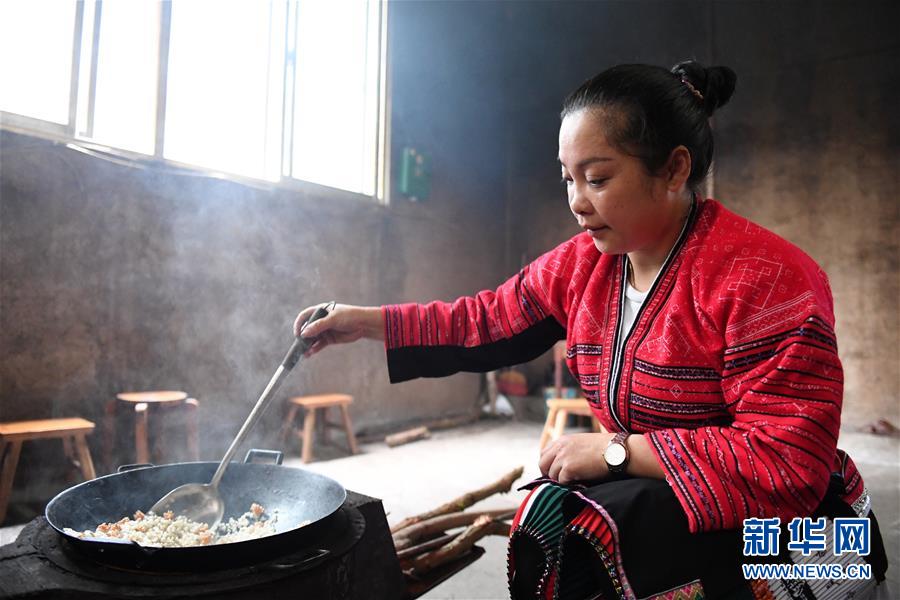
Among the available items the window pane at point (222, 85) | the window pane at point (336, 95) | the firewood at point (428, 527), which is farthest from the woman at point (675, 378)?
the window pane at point (336, 95)

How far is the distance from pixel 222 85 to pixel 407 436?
333 cm

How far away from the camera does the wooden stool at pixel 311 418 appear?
4.58m

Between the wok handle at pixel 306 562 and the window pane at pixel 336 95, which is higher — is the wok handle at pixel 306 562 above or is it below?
below

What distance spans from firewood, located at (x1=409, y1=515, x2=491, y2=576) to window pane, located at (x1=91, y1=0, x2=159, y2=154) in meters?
3.40

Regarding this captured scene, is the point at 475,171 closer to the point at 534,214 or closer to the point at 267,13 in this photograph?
the point at 534,214

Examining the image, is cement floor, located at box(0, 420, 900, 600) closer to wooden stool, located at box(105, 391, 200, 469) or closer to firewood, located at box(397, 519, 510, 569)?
firewood, located at box(397, 519, 510, 569)

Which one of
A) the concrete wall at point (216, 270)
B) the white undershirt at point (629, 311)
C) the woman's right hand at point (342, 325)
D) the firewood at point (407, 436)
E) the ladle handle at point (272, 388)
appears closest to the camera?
the white undershirt at point (629, 311)

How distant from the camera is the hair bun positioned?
1380mm

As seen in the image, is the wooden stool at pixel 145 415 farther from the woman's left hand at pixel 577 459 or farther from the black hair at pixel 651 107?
the black hair at pixel 651 107

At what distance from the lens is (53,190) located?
363cm

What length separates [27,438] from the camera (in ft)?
10.4

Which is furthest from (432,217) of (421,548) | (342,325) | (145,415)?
(342,325)

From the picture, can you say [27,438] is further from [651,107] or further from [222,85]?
[651,107]

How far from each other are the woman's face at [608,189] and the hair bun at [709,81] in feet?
0.83
